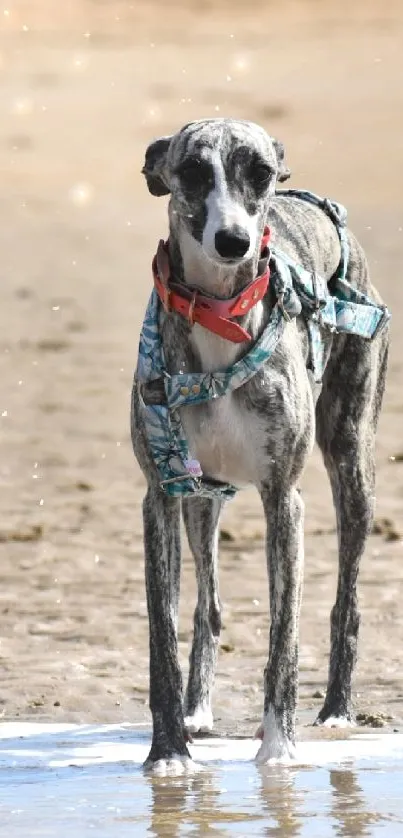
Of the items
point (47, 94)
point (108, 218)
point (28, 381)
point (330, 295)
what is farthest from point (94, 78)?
point (330, 295)

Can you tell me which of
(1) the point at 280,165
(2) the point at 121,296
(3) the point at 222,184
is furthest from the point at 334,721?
(2) the point at 121,296

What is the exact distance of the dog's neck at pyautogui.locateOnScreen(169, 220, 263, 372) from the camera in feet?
20.1

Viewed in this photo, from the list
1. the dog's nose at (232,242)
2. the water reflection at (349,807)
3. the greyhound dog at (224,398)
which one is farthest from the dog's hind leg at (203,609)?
the dog's nose at (232,242)

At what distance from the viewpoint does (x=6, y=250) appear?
19312 mm

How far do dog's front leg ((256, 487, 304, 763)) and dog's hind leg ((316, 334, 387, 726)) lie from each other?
31.3 inches

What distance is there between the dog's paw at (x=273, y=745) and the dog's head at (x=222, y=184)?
4.55ft

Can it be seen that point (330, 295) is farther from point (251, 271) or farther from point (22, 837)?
point (22, 837)

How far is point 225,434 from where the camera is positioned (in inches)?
244

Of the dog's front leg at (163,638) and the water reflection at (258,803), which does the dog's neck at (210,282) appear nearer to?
the dog's front leg at (163,638)

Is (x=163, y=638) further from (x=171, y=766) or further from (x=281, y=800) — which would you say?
(x=281, y=800)

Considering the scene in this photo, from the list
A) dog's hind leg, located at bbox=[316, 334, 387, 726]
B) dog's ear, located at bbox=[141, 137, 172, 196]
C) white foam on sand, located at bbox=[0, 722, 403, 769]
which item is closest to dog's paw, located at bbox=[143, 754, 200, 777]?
white foam on sand, located at bbox=[0, 722, 403, 769]

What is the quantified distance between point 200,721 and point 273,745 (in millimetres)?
738

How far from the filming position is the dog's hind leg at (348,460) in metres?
7.21

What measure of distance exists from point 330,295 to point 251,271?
3.12 ft
